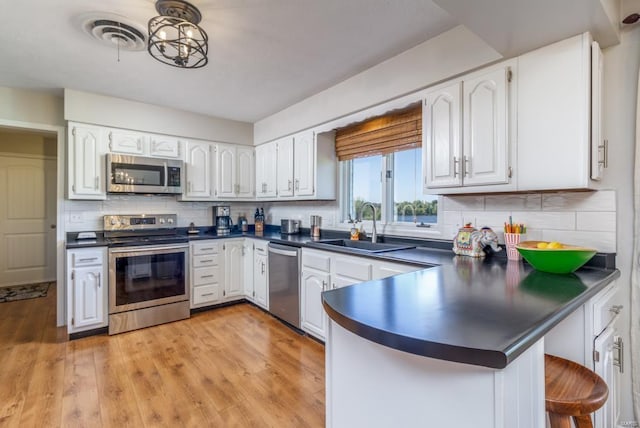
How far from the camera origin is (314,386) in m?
2.11

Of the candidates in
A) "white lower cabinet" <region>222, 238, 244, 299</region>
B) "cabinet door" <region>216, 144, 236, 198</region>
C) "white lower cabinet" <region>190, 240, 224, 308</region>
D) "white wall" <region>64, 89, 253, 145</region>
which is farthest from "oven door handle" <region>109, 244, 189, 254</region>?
"white wall" <region>64, 89, 253, 145</region>

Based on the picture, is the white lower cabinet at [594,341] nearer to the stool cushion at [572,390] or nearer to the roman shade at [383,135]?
the stool cushion at [572,390]

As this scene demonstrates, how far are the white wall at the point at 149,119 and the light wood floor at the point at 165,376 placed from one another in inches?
85.3

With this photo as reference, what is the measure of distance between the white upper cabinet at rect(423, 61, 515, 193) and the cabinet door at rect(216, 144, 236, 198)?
2709mm

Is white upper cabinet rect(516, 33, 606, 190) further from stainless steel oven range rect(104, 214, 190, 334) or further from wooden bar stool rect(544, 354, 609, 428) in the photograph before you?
stainless steel oven range rect(104, 214, 190, 334)

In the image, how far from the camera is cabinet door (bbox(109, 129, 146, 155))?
332 centimetres

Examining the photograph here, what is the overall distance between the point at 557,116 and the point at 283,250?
7.74 ft

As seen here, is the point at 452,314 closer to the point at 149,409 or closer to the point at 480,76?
A: the point at 480,76

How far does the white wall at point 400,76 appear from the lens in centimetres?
194

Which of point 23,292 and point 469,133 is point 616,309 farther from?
point 23,292

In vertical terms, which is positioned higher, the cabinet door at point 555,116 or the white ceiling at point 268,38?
the white ceiling at point 268,38

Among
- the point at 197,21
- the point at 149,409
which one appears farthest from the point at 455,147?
the point at 149,409

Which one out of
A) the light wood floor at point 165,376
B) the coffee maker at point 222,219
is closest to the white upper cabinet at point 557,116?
the light wood floor at point 165,376

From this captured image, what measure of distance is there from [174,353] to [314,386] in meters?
1.27
